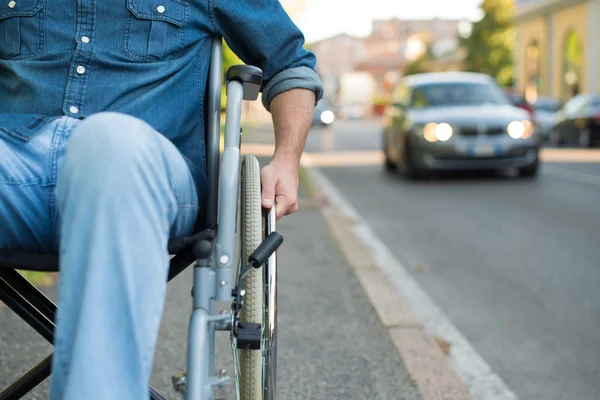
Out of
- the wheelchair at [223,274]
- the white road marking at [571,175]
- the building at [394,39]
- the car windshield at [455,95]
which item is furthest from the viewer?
the building at [394,39]

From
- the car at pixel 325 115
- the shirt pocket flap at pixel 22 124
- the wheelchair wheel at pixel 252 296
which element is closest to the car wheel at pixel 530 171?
the car at pixel 325 115

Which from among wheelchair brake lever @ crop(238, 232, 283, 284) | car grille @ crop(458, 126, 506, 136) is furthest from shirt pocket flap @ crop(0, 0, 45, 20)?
car grille @ crop(458, 126, 506, 136)

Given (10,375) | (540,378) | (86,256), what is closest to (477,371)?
(540,378)

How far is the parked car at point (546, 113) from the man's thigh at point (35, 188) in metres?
21.4

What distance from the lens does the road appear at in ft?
11.7

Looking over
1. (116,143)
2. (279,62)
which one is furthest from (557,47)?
(116,143)

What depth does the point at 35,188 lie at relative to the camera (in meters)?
1.71

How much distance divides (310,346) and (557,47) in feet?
128

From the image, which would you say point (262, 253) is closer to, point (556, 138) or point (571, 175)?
point (571, 175)

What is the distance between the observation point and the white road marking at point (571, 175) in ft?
36.9

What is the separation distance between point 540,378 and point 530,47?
43.9 meters

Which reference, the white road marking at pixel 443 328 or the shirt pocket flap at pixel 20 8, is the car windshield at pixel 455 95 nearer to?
the white road marking at pixel 443 328

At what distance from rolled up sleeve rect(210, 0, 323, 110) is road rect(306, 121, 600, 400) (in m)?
1.53

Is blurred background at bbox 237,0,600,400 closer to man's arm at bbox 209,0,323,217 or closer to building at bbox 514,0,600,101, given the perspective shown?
man's arm at bbox 209,0,323,217
